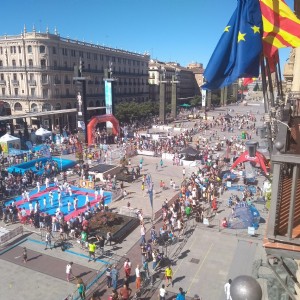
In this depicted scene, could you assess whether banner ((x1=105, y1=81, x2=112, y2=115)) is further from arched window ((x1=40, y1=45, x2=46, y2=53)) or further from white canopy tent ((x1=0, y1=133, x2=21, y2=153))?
arched window ((x1=40, y1=45, x2=46, y2=53))

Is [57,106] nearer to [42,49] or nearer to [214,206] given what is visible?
[42,49]

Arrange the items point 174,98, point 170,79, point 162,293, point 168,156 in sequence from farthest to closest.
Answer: point 170,79
point 174,98
point 168,156
point 162,293

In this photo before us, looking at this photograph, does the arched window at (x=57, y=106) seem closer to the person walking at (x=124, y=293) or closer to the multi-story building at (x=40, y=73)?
the multi-story building at (x=40, y=73)

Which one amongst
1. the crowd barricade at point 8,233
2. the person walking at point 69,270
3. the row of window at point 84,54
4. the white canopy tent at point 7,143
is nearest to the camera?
the person walking at point 69,270

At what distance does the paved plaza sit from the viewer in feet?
47.6

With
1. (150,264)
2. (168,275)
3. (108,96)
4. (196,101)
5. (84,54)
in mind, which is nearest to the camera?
(168,275)

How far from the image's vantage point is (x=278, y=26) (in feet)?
23.5

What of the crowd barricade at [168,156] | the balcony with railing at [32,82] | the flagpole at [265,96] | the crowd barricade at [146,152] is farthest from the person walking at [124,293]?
the balcony with railing at [32,82]

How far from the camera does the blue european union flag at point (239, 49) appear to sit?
23.2 ft

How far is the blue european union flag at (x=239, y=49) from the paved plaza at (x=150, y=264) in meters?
9.57

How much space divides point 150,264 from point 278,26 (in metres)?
13.0

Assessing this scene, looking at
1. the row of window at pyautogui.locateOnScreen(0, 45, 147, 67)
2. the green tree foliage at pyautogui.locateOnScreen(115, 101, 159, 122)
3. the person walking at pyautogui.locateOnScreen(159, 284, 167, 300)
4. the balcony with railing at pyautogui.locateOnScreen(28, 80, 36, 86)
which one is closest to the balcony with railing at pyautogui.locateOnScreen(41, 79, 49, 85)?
the balcony with railing at pyautogui.locateOnScreen(28, 80, 36, 86)

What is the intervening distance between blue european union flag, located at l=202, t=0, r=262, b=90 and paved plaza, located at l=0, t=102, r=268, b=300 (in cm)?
957

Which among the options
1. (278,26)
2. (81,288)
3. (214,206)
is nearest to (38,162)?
(214,206)
